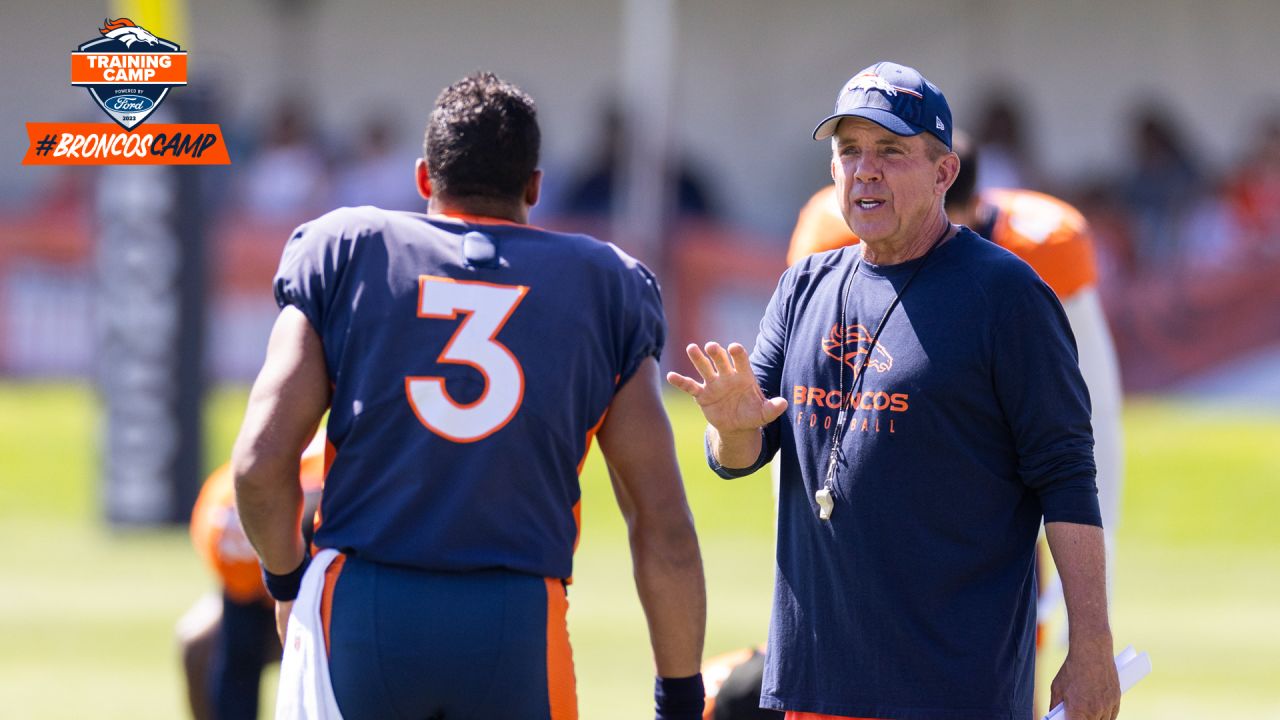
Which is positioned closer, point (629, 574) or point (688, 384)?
point (688, 384)

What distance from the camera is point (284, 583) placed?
162 inches

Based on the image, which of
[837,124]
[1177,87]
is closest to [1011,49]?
[1177,87]

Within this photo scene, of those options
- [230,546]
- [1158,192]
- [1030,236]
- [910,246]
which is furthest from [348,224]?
[1158,192]

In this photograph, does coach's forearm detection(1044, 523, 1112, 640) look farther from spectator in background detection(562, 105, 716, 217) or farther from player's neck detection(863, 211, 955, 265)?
spectator in background detection(562, 105, 716, 217)

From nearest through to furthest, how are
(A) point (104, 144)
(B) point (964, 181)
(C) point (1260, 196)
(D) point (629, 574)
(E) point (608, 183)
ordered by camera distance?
1. (B) point (964, 181)
2. (A) point (104, 144)
3. (D) point (629, 574)
4. (C) point (1260, 196)
5. (E) point (608, 183)

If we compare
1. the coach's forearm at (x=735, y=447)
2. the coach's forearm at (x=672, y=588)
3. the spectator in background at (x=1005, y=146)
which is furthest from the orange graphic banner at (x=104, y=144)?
the spectator in background at (x=1005, y=146)

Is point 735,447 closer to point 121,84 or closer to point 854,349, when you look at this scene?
point 854,349

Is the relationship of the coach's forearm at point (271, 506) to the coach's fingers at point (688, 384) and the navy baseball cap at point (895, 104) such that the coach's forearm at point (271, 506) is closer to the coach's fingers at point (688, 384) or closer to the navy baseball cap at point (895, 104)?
the coach's fingers at point (688, 384)

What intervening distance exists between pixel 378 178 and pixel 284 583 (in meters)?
15.4

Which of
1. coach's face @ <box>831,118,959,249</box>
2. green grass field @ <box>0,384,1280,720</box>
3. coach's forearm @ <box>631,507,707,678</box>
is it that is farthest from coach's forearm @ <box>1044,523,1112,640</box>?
green grass field @ <box>0,384,1280,720</box>

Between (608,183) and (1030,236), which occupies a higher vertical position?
(1030,236)

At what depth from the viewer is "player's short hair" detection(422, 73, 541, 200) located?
4.02m

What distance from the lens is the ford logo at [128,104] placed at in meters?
6.85

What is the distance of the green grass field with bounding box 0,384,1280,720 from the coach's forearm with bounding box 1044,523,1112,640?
433 cm
